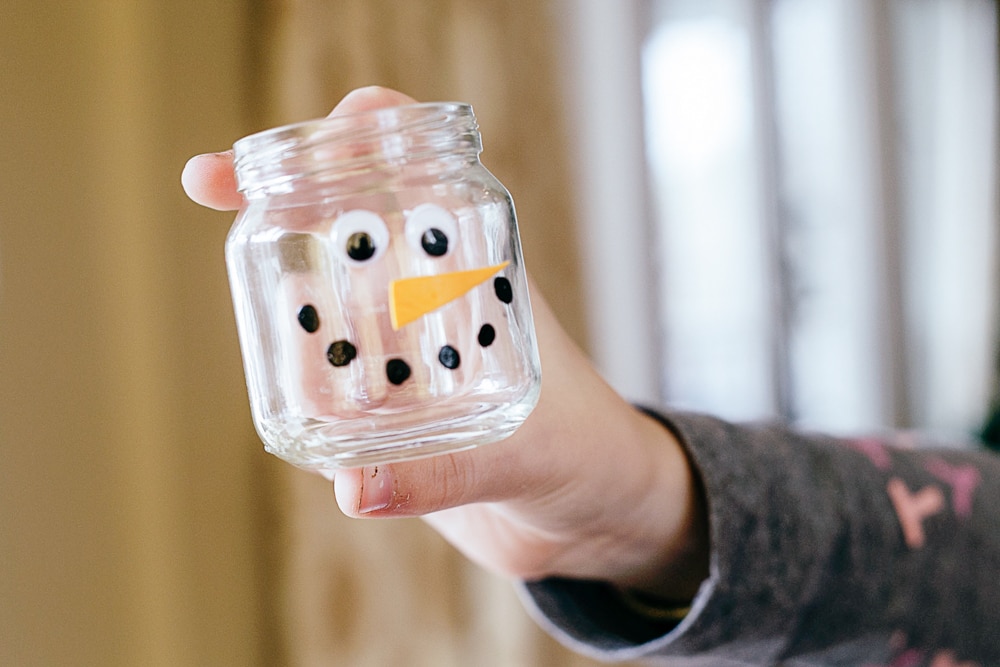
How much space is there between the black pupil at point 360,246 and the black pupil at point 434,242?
0.08 feet

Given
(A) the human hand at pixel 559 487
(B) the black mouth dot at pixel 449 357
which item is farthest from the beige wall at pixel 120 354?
(B) the black mouth dot at pixel 449 357

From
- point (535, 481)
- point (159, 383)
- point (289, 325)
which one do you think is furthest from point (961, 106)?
point (289, 325)

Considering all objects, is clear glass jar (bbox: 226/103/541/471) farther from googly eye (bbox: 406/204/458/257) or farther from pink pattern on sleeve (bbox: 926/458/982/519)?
pink pattern on sleeve (bbox: 926/458/982/519)

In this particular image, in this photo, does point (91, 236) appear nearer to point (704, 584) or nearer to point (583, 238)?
point (704, 584)

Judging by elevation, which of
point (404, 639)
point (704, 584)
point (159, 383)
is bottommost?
point (404, 639)

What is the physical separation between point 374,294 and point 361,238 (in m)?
0.03

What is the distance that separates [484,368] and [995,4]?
3.14 m

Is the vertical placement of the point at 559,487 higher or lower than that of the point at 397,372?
lower

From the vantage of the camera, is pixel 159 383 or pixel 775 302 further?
pixel 775 302

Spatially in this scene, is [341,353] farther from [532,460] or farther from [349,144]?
[532,460]

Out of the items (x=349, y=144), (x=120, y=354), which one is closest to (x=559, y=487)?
(x=349, y=144)

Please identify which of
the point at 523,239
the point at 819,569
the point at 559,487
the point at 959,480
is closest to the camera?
the point at 559,487

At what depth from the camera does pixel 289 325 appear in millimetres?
443

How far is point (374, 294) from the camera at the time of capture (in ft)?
1.40
